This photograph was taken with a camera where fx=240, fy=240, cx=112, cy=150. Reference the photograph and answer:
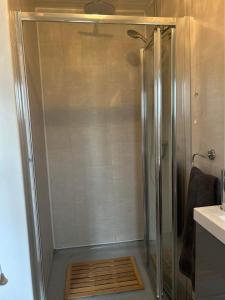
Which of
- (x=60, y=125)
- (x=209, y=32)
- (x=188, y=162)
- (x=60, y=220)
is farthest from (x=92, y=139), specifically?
(x=209, y=32)

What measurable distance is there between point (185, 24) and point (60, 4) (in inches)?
51.6

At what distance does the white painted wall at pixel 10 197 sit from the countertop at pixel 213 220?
36.5 inches

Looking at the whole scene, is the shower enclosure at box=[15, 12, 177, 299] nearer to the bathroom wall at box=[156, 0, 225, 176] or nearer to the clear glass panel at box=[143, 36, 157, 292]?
the clear glass panel at box=[143, 36, 157, 292]

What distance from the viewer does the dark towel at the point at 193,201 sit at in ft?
4.15

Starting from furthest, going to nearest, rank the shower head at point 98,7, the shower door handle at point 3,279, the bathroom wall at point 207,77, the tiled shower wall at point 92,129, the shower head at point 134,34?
the tiled shower wall at point 92,129
the shower head at point 134,34
the shower head at point 98,7
the shower door handle at point 3,279
the bathroom wall at point 207,77

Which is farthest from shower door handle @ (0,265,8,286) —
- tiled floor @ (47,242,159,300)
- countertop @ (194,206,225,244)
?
countertop @ (194,206,225,244)

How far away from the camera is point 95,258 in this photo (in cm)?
232

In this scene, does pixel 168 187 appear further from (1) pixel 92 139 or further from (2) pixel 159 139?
(1) pixel 92 139

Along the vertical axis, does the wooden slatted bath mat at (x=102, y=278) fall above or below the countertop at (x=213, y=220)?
below

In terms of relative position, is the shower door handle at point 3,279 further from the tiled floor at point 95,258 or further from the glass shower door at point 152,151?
the glass shower door at point 152,151

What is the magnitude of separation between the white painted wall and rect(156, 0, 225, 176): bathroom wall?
1039 mm

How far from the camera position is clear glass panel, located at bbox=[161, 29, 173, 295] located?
1536mm

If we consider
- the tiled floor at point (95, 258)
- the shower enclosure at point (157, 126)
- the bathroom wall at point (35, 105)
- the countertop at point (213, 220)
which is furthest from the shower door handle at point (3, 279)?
the countertop at point (213, 220)

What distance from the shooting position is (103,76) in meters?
2.34
